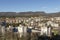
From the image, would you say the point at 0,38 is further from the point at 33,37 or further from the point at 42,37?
the point at 42,37

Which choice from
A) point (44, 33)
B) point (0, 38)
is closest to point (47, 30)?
point (44, 33)

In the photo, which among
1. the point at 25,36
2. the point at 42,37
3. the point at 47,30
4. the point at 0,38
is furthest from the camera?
the point at 47,30

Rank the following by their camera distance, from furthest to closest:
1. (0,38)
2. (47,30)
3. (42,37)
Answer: (47,30), (42,37), (0,38)

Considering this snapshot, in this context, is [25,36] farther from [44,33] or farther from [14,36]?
[44,33]

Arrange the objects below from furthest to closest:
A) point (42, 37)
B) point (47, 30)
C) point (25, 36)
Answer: point (47, 30) < point (42, 37) < point (25, 36)

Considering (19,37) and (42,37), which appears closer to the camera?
(19,37)

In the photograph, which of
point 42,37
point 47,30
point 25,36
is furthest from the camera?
point 47,30

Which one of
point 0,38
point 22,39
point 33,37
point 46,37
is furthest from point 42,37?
point 0,38

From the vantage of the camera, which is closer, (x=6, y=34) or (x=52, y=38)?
(x=6, y=34)

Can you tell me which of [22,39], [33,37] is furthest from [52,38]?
[22,39]
